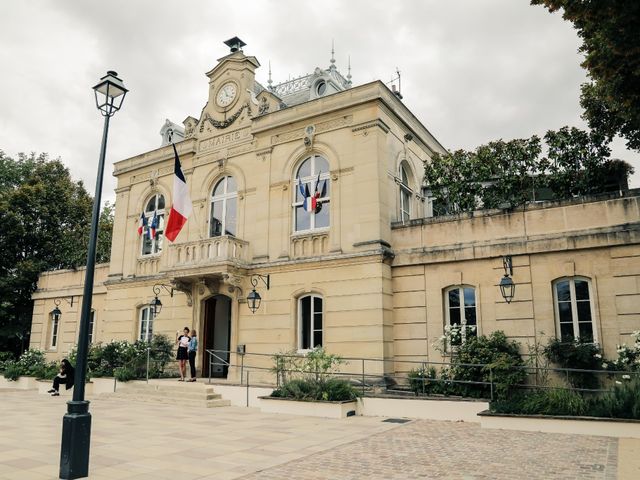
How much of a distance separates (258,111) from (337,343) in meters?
9.59

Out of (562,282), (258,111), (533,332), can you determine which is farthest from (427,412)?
(258,111)

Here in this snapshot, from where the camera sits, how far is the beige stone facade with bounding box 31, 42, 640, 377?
46.7ft

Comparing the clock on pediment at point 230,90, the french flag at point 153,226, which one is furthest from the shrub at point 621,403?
the french flag at point 153,226

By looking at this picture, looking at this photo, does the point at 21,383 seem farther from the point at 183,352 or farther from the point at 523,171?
the point at 523,171

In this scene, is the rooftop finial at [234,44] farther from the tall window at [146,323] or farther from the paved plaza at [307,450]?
the paved plaza at [307,450]

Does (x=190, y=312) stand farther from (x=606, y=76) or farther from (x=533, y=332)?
(x=606, y=76)

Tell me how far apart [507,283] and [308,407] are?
6.32m

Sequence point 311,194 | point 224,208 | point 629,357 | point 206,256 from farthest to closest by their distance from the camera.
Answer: point 224,208 → point 206,256 → point 311,194 → point 629,357

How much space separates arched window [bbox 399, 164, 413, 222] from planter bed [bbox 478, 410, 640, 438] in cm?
860

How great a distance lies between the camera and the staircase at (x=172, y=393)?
15572 millimetres

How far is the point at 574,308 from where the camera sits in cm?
1392

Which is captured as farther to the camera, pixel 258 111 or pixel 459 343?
pixel 258 111

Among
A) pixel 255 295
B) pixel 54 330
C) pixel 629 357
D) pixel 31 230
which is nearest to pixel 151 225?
pixel 255 295

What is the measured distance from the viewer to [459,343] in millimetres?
15023
